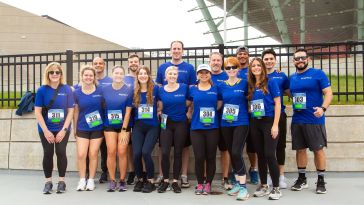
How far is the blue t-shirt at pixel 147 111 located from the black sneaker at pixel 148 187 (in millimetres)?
874

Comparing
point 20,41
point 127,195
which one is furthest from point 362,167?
point 20,41

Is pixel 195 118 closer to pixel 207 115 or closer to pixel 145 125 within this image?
pixel 207 115

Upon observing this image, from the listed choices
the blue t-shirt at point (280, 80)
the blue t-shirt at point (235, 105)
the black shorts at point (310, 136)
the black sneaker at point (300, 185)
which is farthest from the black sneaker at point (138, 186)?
the blue t-shirt at point (280, 80)

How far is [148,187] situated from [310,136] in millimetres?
2421

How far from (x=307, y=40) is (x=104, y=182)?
84.6 feet

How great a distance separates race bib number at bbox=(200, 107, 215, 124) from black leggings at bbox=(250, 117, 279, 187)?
54cm

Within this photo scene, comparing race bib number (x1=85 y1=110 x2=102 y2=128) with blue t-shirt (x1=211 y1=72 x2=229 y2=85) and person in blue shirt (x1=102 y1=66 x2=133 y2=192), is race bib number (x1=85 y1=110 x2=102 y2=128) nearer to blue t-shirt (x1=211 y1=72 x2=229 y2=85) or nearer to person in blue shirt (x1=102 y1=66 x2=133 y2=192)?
person in blue shirt (x1=102 y1=66 x2=133 y2=192)

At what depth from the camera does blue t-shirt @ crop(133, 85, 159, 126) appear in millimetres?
5641

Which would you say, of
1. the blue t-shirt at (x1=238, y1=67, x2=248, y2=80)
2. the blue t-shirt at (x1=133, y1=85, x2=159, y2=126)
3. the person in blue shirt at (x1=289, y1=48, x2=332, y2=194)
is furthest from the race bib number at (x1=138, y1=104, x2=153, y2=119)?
the person in blue shirt at (x1=289, y1=48, x2=332, y2=194)

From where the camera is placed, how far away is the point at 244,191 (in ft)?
16.8

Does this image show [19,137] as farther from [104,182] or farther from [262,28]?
[262,28]

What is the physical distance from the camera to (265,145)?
5.14 m

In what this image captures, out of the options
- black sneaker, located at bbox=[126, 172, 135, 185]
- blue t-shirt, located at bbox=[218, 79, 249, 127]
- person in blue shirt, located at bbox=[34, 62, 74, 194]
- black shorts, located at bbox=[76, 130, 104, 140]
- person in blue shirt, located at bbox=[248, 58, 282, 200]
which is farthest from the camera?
black sneaker, located at bbox=[126, 172, 135, 185]

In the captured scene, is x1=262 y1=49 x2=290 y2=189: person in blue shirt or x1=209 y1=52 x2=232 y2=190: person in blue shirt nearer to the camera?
x1=262 y1=49 x2=290 y2=189: person in blue shirt
